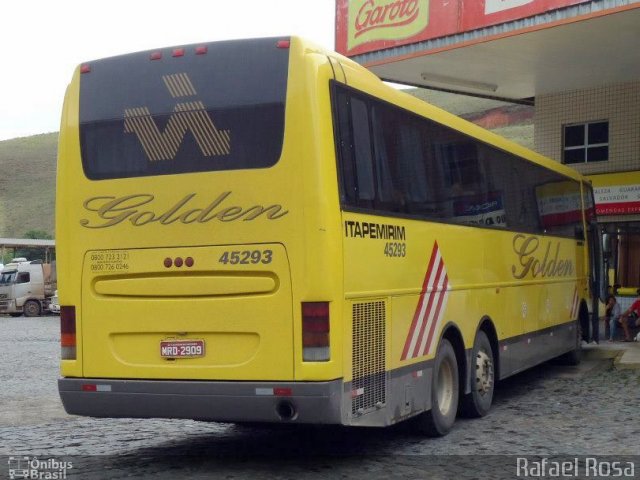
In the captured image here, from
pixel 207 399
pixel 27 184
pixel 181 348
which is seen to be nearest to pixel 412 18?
pixel 181 348

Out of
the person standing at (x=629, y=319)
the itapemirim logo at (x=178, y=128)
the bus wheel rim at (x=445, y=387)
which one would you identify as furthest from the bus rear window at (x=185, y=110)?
the person standing at (x=629, y=319)

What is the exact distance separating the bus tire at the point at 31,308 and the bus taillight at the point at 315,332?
3612 centimetres

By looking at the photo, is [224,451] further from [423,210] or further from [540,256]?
[540,256]

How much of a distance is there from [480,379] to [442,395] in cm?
118

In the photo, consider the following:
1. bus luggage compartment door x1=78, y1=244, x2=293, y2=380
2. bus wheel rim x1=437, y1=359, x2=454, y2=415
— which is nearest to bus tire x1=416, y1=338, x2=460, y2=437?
bus wheel rim x1=437, y1=359, x2=454, y2=415

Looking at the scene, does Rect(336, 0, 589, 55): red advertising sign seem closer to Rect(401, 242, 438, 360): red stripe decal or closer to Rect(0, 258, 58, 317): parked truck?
Rect(401, 242, 438, 360): red stripe decal

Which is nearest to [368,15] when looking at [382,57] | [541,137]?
[382,57]

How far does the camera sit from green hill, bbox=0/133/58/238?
10638 centimetres

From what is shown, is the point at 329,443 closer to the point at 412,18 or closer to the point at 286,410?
the point at 286,410

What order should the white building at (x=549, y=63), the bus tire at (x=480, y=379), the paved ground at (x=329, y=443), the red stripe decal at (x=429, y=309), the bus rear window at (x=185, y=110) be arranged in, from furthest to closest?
the white building at (x=549, y=63) → the bus tire at (x=480, y=379) → the red stripe decal at (x=429, y=309) → the paved ground at (x=329, y=443) → the bus rear window at (x=185, y=110)

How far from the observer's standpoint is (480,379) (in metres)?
11.0

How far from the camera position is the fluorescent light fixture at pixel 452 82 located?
71.2 feet

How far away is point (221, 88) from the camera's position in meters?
8.04

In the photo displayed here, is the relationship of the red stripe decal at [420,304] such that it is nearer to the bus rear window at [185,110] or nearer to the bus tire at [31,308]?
the bus rear window at [185,110]
